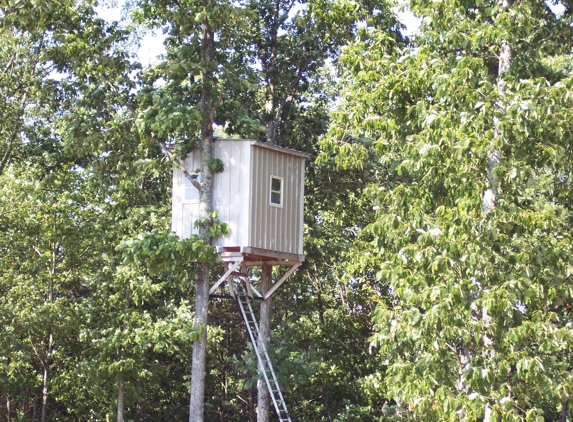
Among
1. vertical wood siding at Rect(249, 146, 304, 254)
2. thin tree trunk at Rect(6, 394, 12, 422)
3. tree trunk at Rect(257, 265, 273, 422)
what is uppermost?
vertical wood siding at Rect(249, 146, 304, 254)

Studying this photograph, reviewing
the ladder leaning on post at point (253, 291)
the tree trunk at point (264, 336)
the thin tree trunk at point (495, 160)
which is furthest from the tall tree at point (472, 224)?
the tree trunk at point (264, 336)

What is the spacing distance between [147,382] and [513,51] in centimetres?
1278

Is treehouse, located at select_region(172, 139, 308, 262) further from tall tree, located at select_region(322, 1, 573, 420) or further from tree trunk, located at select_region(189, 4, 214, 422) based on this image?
tall tree, located at select_region(322, 1, 573, 420)

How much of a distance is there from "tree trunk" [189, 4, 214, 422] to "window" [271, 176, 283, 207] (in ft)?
4.66

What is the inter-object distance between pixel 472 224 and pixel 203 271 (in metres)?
7.18

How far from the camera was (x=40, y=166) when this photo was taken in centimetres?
1986

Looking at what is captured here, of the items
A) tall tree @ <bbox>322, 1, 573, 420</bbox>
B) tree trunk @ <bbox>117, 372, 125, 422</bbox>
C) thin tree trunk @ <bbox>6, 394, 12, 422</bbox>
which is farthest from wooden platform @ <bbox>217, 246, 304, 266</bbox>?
thin tree trunk @ <bbox>6, 394, 12, 422</bbox>

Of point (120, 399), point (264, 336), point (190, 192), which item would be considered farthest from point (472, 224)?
point (120, 399)

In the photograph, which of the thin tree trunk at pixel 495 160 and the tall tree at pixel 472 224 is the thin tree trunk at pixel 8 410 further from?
the thin tree trunk at pixel 495 160

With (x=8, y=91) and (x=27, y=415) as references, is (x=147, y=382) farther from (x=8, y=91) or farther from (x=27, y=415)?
(x=8, y=91)

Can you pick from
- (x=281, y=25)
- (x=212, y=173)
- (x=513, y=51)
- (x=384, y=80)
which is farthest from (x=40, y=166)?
(x=513, y=51)

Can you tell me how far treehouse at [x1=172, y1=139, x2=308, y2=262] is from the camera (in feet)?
53.4

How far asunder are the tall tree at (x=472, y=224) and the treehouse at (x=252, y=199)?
10.8 feet

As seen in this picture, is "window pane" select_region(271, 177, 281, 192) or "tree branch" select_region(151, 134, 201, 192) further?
"window pane" select_region(271, 177, 281, 192)
